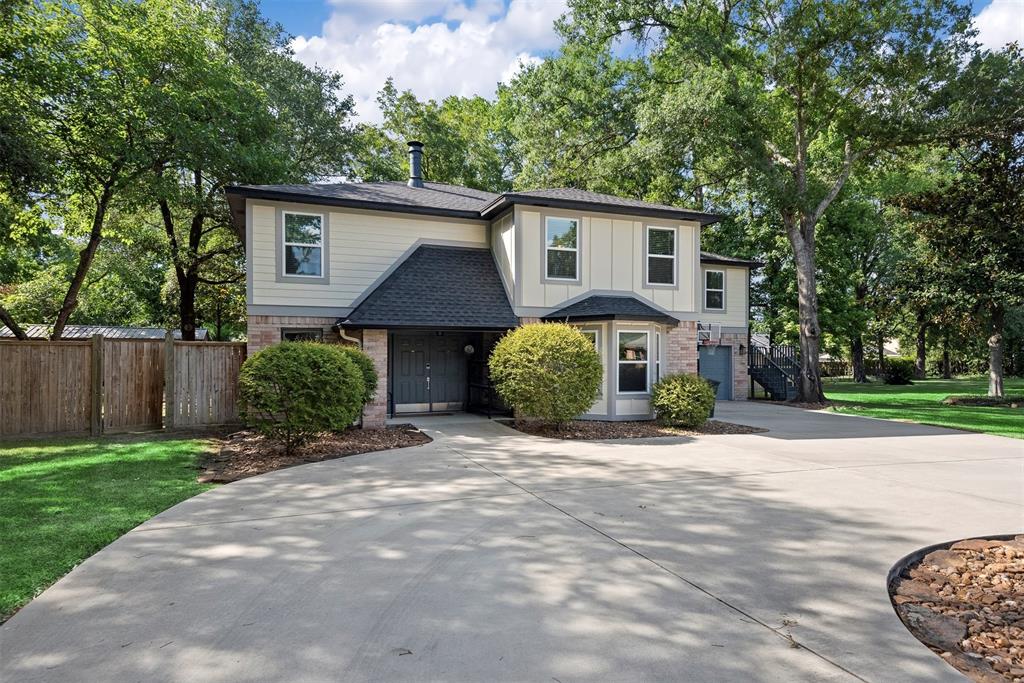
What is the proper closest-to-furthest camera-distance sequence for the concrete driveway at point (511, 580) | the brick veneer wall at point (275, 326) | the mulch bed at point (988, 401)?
the concrete driveway at point (511, 580), the brick veneer wall at point (275, 326), the mulch bed at point (988, 401)

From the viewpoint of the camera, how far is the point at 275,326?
11727mm

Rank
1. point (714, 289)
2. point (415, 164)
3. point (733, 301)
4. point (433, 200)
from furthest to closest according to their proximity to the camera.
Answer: point (733, 301), point (714, 289), point (415, 164), point (433, 200)

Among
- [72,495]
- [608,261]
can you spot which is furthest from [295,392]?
[608,261]

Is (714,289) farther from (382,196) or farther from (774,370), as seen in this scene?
(382,196)

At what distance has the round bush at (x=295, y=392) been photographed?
8047mm

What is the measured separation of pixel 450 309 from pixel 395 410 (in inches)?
135

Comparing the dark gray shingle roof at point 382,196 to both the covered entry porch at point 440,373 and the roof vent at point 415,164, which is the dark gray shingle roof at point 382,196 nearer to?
the roof vent at point 415,164

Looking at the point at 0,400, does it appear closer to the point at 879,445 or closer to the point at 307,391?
the point at 307,391

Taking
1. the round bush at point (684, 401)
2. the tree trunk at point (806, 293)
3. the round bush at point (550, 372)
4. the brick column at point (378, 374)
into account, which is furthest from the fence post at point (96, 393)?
the tree trunk at point (806, 293)

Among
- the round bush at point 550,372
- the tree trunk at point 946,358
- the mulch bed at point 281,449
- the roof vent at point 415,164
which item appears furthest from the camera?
the tree trunk at point 946,358

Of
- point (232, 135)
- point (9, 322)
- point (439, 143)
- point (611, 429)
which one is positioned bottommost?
point (611, 429)

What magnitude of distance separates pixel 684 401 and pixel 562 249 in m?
4.55

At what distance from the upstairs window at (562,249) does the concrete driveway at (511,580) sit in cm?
680

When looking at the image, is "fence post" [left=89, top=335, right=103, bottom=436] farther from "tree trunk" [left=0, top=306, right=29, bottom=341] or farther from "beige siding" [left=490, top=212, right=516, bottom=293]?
"beige siding" [left=490, top=212, right=516, bottom=293]
